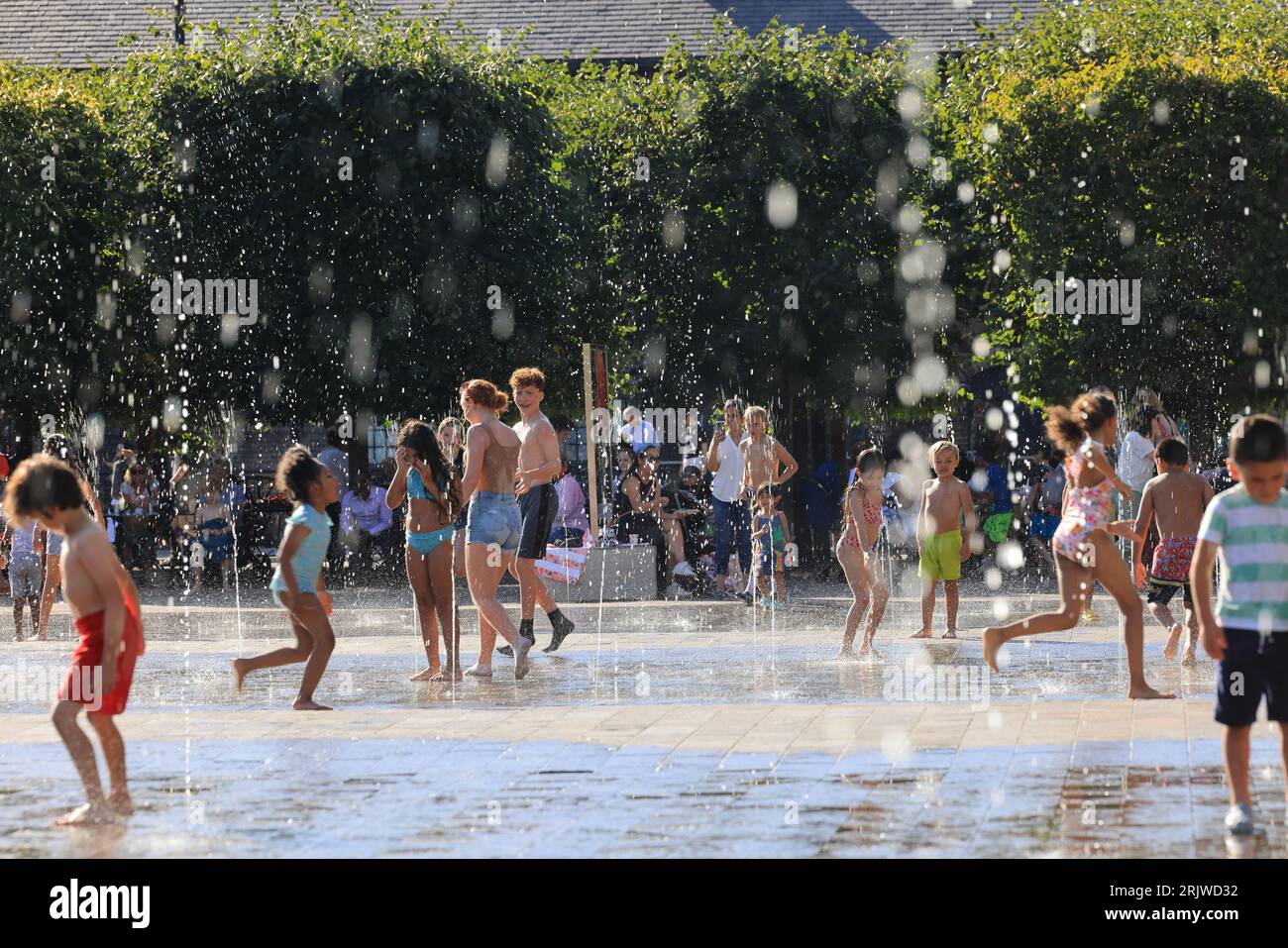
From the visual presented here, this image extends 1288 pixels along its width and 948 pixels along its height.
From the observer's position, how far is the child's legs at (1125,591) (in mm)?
10555

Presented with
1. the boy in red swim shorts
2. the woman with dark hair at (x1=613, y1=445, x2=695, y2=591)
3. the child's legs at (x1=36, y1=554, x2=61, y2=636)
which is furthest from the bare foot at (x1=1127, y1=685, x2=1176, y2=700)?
the woman with dark hair at (x1=613, y1=445, x2=695, y2=591)

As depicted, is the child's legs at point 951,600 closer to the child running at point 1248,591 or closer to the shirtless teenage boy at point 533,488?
the shirtless teenage boy at point 533,488

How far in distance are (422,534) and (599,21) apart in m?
35.3

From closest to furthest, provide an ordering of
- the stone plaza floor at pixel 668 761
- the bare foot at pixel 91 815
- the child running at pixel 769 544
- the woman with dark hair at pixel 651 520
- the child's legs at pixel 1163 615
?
the stone plaza floor at pixel 668 761, the bare foot at pixel 91 815, the child's legs at pixel 1163 615, the child running at pixel 769 544, the woman with dark hair at pixel 651 520

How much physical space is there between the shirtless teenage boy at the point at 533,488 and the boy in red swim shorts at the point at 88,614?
5.05 meters

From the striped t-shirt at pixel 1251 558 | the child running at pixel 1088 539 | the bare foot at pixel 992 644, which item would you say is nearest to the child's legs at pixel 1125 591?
the child running at pixel 1088 539

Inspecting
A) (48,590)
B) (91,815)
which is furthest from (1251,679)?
(48,590)

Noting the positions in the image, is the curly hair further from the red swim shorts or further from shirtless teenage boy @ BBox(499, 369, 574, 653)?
the red swim shorts

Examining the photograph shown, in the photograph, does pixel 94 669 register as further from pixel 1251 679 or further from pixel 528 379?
pixel 528 379

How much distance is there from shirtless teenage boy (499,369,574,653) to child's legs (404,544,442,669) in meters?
0.56

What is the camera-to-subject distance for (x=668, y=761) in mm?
8758

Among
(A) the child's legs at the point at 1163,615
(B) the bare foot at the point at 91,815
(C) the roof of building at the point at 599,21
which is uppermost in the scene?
(C) the roof of building at the point at 599,21

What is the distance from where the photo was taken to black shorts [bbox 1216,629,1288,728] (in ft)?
23.2
